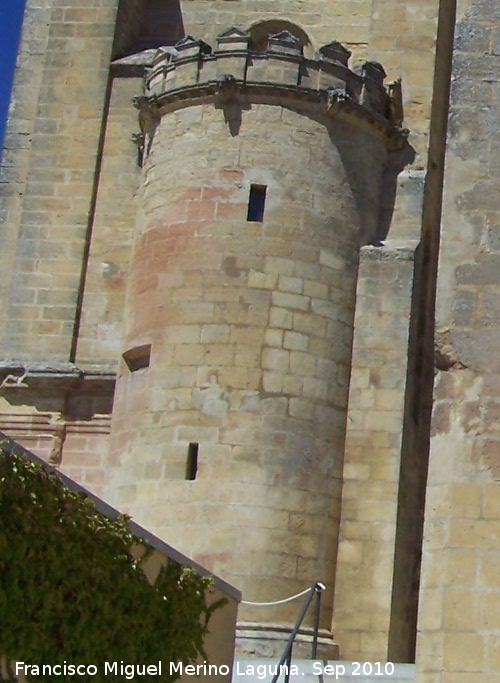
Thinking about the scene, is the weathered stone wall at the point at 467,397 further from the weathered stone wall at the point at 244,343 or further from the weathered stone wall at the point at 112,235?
the weathered stone wall at the point at 112,235

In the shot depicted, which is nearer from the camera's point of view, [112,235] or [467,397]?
[467,397]

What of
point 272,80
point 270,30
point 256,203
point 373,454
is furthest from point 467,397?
point 270,30

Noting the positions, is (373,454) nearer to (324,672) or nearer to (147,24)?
(324,672)

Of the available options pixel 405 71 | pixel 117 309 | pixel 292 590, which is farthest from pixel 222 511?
pixel 405 71

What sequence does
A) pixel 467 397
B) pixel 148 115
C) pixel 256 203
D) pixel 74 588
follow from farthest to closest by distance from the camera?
pixel 148 115 → pixel 256 203 → pixel 74 588 → pixel 467 397

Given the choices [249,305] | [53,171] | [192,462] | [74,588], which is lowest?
[74,588]

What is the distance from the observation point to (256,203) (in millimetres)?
15773

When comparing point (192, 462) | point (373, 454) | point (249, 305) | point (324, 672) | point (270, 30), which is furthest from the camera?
point (270, 30)

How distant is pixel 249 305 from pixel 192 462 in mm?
1784

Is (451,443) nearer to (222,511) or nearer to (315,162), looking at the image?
(222,511)

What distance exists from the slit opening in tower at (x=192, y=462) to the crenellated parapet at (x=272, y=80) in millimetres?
3921

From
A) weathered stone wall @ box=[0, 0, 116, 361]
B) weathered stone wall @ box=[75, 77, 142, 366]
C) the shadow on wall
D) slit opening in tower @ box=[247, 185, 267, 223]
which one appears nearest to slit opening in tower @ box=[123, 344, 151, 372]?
weathered stone wall @ box=[75, 77, 142, 366]

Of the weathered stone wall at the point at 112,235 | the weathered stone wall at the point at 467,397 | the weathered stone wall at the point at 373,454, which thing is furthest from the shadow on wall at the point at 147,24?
the weathered stone wall at the point at 467,397

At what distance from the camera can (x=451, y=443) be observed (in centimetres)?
785
